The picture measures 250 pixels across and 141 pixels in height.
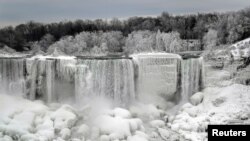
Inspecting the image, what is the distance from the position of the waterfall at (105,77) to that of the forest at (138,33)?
5.39 ft

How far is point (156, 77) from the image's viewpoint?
350 inches

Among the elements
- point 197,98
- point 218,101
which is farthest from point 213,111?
point 197,98

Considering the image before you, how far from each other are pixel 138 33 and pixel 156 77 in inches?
80.9

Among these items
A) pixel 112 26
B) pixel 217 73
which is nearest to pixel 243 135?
pixel 217 73

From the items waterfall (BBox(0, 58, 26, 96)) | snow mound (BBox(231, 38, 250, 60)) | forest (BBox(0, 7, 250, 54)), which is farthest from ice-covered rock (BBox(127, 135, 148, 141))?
forest (BBox(0, 7, 250, 54))

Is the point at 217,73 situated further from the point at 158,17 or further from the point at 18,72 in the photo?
the point at 18,72

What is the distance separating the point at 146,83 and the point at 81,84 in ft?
4.68

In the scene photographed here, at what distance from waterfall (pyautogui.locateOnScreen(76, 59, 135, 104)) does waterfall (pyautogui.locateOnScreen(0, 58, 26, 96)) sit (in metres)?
1.16

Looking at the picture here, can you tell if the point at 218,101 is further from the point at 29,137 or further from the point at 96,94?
the point at 29,137

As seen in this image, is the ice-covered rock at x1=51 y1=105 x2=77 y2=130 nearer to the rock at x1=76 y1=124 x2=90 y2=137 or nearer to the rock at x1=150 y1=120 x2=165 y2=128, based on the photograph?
the rock at x1=76 y1=124 x2=90 y2=137

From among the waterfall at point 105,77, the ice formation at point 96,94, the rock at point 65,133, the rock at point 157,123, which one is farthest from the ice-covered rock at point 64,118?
the rock at point 157,123

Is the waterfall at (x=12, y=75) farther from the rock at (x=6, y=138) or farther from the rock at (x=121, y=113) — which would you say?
the rock at (x=121, y=113)

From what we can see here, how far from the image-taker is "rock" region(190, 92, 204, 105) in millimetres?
8625

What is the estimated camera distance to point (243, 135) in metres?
6.68
